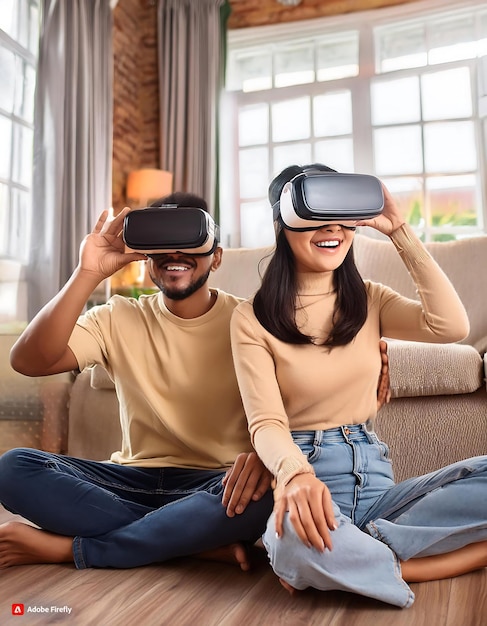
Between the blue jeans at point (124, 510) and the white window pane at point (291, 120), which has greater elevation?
the white window pane at point (291, 120)

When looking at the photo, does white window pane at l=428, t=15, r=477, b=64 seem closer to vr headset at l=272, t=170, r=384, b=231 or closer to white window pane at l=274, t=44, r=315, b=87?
white window pane at l=274, t=44, r=315, b=87

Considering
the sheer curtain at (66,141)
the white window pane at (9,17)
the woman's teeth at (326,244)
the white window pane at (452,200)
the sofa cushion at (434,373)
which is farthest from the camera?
the white window pane at (452,200)

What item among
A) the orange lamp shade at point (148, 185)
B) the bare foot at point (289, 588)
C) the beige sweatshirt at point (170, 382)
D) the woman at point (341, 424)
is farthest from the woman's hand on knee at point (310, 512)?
the orange lamp shade at point (148, 185)

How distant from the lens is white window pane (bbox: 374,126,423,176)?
3.77 metres

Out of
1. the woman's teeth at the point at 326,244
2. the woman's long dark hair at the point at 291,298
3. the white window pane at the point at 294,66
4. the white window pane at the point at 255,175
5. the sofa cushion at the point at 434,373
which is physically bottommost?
the sofa cushion at the point at 434,373

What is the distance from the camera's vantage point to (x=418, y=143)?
12.4 ft

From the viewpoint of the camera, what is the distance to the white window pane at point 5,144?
110 inches

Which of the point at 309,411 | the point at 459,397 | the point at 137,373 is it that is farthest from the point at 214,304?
the point at 459,397

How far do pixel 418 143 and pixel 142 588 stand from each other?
329 cm

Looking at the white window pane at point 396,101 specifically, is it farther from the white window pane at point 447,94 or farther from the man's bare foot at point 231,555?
the man's bare foot at point 231,555

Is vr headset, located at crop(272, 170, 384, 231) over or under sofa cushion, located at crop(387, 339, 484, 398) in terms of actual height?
over

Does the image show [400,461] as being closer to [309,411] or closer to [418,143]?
[309,411]

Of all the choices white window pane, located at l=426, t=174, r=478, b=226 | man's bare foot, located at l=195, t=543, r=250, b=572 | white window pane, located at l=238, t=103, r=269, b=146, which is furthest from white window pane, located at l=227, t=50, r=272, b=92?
man's bare foot, located at l=195, t=543, r=250, b=572

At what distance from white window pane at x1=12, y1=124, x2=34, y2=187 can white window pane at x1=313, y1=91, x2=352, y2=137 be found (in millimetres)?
1801
